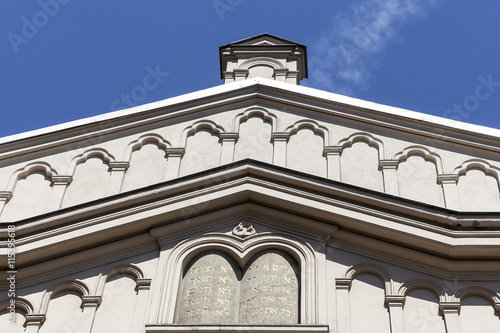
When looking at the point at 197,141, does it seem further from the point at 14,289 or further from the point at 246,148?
the point at 14,289

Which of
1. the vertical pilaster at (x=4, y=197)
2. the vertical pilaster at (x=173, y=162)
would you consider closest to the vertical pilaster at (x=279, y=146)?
the vertical pilaster at (x=173, y=162)

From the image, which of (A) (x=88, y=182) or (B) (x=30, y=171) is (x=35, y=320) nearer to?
(A) (x=88, y=182)

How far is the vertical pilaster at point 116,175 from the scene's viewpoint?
1327 centimetres

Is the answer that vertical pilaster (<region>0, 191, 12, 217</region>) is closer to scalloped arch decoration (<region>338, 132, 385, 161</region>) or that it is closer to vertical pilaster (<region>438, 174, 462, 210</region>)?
scalloped arch decoration (<region>338, 132, 385, 161</region>)

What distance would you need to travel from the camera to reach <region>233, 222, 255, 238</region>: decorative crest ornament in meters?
12.1

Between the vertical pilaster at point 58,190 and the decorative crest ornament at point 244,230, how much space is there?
2855mm

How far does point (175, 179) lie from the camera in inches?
489

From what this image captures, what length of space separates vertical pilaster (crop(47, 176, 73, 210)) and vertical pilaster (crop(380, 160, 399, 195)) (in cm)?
494

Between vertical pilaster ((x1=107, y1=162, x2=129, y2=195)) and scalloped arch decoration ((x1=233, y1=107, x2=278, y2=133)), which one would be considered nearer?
vertical pilaster ((x1=107, y1=162, x2=129, y2=195))

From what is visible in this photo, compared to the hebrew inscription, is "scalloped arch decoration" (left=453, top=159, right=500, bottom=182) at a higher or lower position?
higher

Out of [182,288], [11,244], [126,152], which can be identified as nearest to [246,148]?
[126,152]

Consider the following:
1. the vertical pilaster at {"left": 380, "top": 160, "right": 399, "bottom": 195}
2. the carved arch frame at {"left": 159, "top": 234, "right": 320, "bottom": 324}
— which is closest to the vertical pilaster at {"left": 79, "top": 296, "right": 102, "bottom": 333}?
the carved arch frame at {"left": 159, "top": 234, "right": 320, "bottom": 324}

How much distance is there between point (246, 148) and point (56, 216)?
349 centimetres

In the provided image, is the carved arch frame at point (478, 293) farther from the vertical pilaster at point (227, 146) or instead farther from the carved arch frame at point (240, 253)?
the vertical pilaster at point (227, 146)
